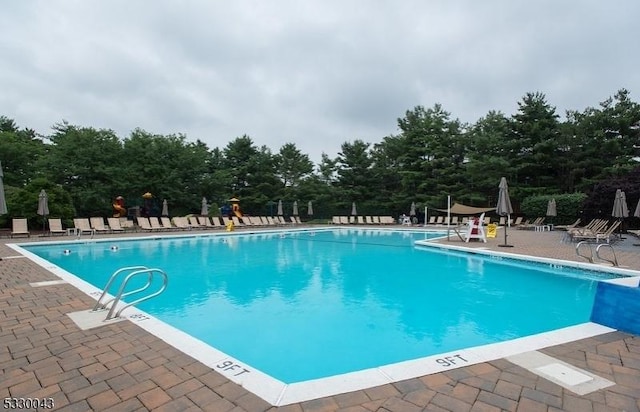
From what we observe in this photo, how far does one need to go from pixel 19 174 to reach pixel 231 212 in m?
13.0

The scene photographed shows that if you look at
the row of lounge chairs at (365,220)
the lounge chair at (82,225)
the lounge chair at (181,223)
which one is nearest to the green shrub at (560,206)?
the row of lounge chairs at (365,220)

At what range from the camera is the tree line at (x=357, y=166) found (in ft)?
65.2

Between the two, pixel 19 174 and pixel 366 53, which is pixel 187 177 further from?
pixel 366 53

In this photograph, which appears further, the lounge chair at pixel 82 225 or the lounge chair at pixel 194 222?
the lounge chair at pixel 194 222

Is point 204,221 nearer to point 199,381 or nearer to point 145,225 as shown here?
point 145,225

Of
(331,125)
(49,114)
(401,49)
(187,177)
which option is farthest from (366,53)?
(49,114)

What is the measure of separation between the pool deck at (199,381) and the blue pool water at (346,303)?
1.12m

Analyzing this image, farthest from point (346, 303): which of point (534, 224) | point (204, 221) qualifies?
point (534, 224)

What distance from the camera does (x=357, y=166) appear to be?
93.7 feet

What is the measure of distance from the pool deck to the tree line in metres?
16.4

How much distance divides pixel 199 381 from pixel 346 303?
3.70 meters

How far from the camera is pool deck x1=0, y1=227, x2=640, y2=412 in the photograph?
2176mm

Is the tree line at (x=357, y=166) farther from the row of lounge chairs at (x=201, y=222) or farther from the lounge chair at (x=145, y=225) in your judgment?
the lounge chair at (x=145, y=225)

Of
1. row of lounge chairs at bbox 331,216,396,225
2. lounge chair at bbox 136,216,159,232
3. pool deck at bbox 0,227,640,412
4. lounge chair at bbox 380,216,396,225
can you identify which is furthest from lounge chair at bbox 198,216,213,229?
pool deck at bbox 0,227,640,412
